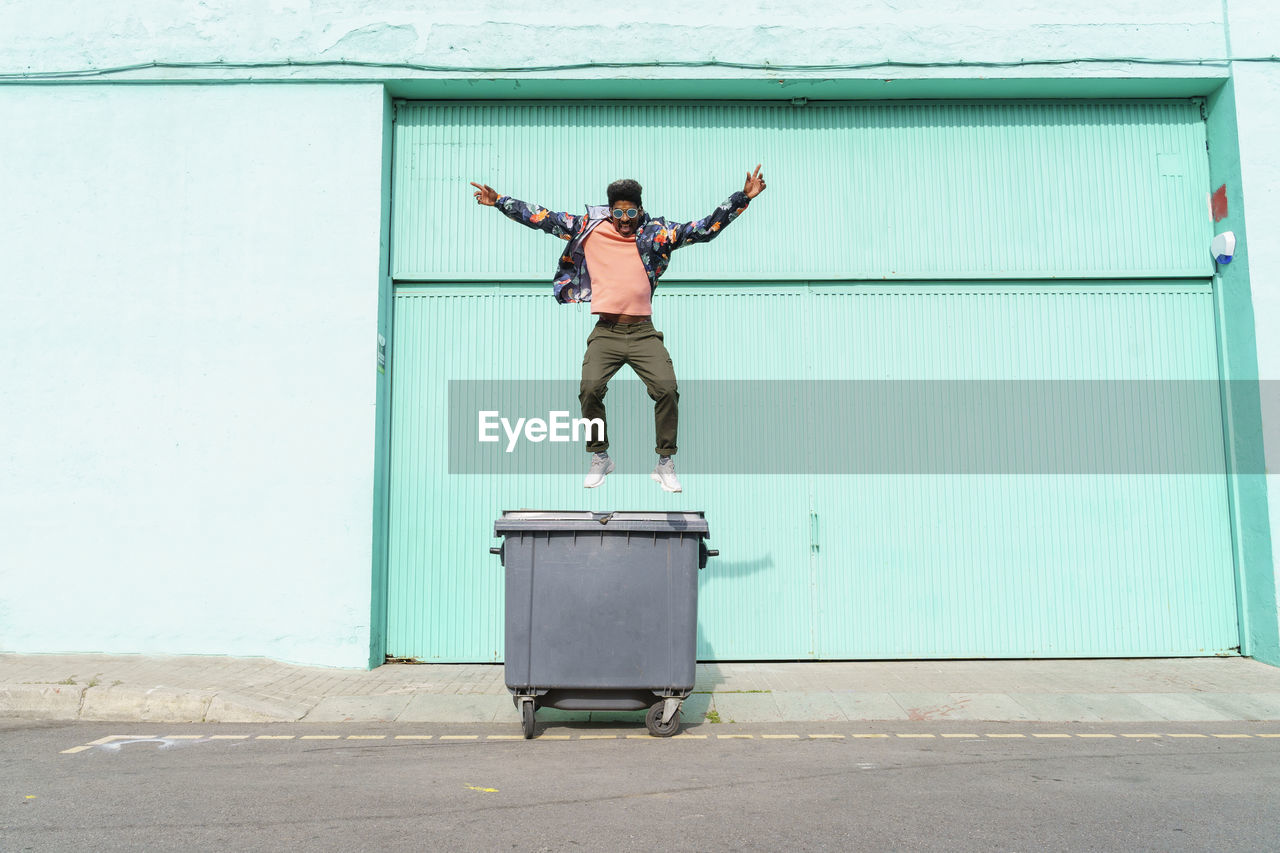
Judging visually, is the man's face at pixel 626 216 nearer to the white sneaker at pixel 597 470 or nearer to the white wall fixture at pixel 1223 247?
the white sneaker at pixel 597 470

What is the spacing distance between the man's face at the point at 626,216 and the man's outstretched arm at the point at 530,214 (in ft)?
1.02

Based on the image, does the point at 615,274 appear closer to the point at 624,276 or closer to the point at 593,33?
the point at 624,276

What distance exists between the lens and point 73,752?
17.5ft

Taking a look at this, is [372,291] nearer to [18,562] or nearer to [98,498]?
[98,498]

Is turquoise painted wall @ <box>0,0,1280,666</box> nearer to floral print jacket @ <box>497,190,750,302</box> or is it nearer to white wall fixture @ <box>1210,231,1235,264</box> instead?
white wall fixture @ <box>1210,231,1235,264</box>

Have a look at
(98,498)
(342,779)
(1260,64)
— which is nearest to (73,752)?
(342,779)

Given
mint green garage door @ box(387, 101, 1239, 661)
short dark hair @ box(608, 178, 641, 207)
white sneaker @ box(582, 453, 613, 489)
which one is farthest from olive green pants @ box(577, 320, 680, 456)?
mint green garage door @ box(387, 101, 1239, 661)

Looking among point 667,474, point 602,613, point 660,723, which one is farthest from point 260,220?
point 660,723

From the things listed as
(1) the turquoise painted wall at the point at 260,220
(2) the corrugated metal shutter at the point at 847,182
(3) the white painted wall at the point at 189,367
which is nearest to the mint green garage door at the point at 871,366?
(2) the corrugated metal shutter at the point at 847,182

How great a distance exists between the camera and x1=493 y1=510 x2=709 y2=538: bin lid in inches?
226

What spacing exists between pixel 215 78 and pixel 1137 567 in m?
9.49

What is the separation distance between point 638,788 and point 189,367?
5.82 m

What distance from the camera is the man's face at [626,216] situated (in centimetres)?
588

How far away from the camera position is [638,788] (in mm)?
4480
